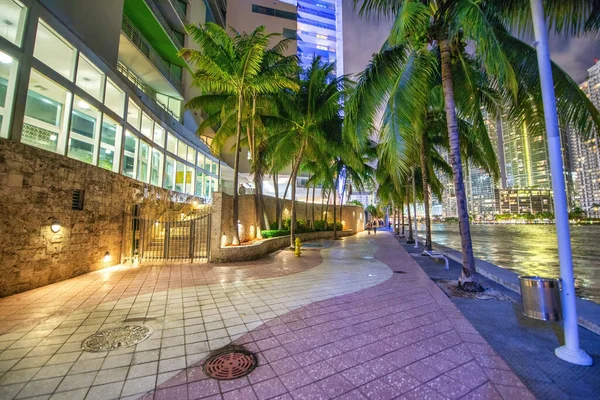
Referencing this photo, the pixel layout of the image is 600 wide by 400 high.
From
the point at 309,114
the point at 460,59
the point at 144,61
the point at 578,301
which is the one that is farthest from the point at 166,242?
the point at 144,61

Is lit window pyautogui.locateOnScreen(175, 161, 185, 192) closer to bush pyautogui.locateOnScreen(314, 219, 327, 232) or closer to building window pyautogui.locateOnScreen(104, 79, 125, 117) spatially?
building window pyautogui.locateOnScreen(104, 79, 125, 117)

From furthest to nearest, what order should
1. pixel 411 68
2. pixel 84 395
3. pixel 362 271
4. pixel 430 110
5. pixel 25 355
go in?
1. pixel 430 110
2. pixel 362 271
3. pixel 411 68
4. pixel 25 355
5. pixel 84 395

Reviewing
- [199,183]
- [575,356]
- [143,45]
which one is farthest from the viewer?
[199,183]

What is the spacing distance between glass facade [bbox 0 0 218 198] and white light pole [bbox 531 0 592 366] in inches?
381

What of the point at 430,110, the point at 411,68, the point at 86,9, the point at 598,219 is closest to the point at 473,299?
the point at 411,68

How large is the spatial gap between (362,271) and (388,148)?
170 inches

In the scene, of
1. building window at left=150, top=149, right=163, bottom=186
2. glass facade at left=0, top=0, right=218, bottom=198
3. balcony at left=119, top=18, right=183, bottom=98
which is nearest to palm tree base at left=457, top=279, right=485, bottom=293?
glass facade at left=0, top=0, right=218, bottom=198

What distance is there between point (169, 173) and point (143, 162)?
300 cm

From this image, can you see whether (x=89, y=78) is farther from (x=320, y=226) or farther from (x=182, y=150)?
(x=320, y=226)

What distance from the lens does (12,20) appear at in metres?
5.98

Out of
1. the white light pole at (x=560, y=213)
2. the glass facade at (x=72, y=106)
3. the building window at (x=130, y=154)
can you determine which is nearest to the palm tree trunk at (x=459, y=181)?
the white light pole at (x=560, y=213)

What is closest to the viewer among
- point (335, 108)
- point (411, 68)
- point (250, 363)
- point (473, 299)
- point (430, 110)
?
point (250, 363)

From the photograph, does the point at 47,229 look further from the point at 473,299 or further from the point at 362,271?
the point at 473,299

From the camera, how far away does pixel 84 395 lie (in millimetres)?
2389
